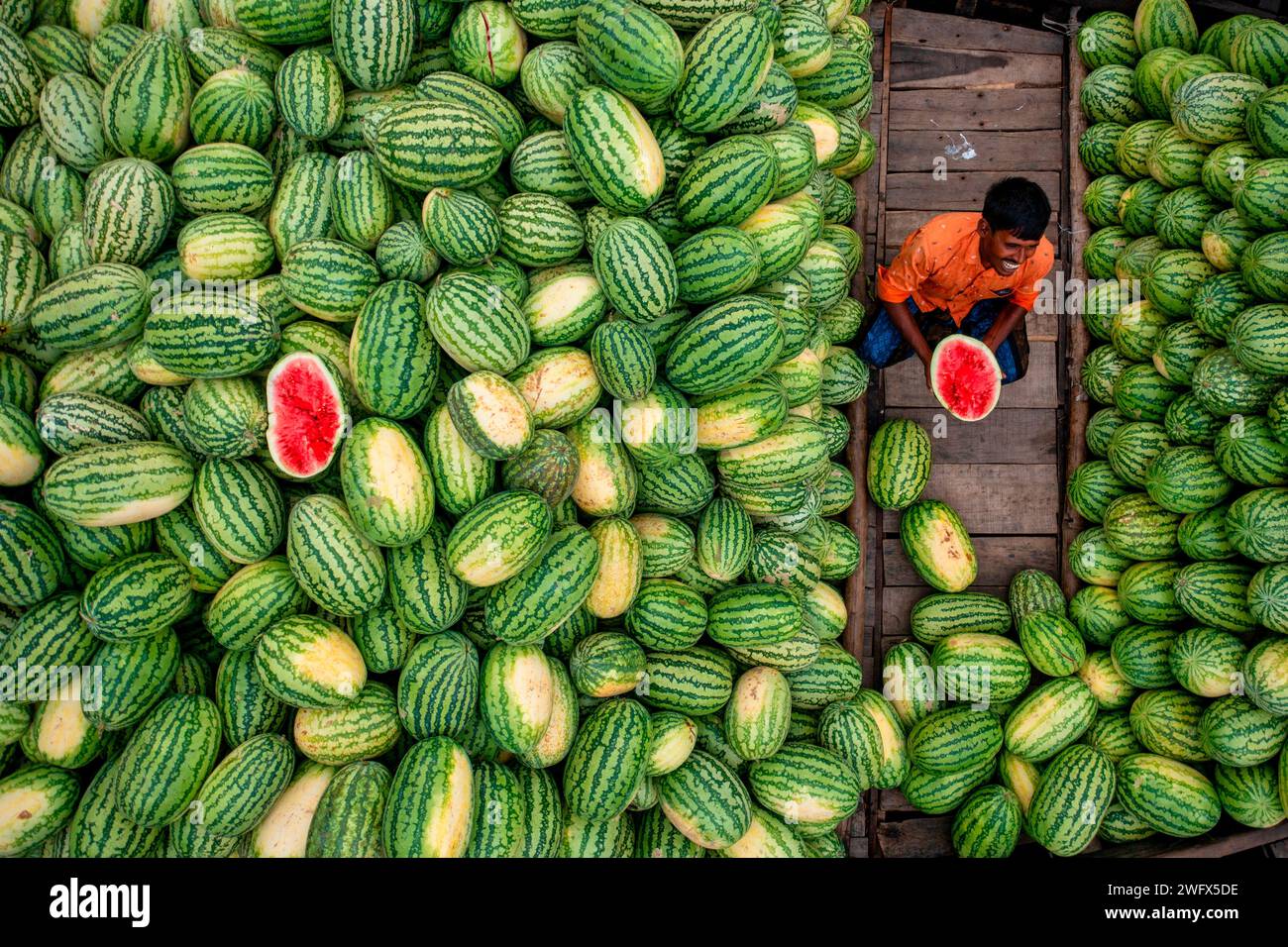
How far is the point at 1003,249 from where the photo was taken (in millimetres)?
3182

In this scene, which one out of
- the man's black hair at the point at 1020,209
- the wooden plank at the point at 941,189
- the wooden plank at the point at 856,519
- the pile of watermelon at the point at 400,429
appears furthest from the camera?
the wooden plank at the point at 941,189

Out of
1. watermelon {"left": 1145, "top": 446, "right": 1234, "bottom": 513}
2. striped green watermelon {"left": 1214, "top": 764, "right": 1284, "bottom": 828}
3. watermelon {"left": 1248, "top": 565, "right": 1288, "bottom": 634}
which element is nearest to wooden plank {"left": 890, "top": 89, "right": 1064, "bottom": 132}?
watermelon {"left": 1145, "top": 446, "right": 1234, "bottom": 513}

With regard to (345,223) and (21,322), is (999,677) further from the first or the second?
(21,322)

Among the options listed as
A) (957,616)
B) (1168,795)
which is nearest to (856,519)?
(957,616)

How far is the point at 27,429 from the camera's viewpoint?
2.62 m

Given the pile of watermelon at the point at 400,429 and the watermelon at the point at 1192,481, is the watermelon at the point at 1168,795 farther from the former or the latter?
the pile of watermelon at the point at 400,429

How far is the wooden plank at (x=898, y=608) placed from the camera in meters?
3.98

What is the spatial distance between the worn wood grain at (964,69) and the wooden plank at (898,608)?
2606mm

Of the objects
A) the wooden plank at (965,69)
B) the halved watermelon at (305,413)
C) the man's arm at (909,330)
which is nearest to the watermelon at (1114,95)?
the wooden plank at (965,69)

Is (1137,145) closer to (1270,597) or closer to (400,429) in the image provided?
(1270,597)

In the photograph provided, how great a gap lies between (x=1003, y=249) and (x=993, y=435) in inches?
50.0
